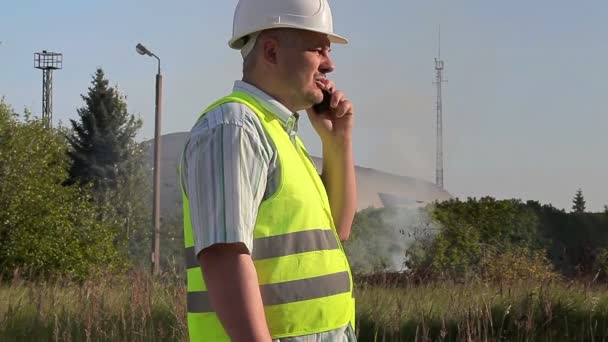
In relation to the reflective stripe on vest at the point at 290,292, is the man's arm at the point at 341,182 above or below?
above

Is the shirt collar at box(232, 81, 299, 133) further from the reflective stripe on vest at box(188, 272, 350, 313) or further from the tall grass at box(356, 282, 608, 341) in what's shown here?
the tall grass at box(356, 282, 608, 341)

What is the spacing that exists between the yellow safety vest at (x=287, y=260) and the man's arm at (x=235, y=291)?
4.5 inches

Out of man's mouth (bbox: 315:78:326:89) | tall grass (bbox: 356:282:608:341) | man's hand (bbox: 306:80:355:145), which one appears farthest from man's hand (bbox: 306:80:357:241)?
tall grass (bbox: 356:282:608:341)

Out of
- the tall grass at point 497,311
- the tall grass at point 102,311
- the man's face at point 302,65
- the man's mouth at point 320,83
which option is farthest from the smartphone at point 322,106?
the tall grass at point 102,311

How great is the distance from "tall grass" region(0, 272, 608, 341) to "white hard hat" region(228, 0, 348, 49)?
4647 millimetres

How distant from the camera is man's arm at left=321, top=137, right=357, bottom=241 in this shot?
10.9 ft

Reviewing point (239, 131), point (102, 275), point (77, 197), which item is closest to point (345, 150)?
point (239, 131)

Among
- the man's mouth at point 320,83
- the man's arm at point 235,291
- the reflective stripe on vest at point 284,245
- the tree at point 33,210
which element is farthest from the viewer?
the tree at point 33,210

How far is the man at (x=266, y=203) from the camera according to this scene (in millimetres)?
2588

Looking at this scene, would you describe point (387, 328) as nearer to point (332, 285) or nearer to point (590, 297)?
point (590, 297)

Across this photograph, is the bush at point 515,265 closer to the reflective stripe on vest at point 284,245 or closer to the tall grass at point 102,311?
the tall grass at point 102,311

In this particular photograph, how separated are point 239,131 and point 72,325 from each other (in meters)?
6.59

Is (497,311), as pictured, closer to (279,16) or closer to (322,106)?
(322,106)

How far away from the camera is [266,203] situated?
8.88ft
